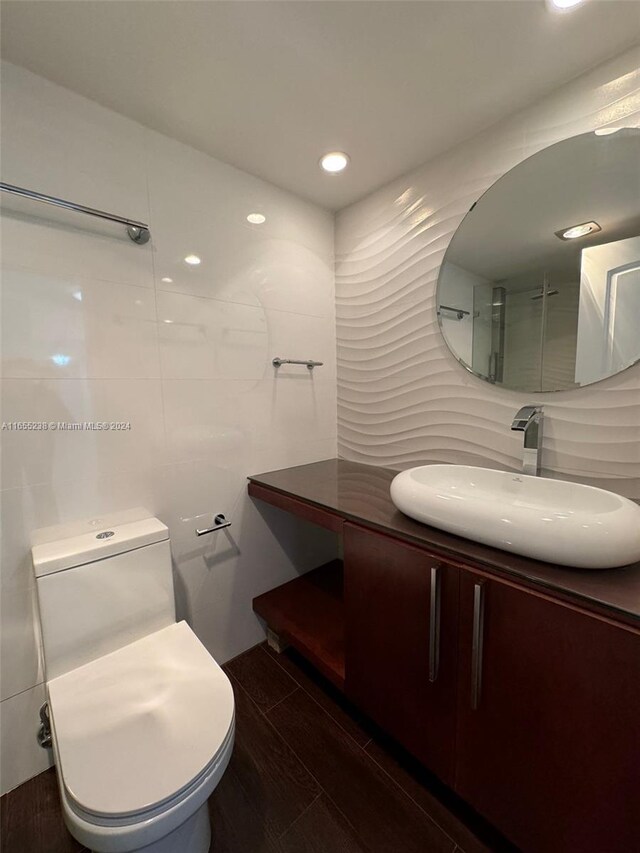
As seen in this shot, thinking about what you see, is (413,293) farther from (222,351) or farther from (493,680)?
(493,680)

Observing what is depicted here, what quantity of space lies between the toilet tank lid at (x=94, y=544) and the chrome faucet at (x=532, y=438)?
1321mm

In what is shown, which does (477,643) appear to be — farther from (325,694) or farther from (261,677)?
(261,677)

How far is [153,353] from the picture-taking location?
4.39 feet

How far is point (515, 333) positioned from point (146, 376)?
4.71ft

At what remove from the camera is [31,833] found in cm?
103

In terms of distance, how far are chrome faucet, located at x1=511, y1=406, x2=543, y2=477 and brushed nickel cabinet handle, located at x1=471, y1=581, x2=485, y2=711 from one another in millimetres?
585

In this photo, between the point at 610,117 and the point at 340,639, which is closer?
the point at 610,117

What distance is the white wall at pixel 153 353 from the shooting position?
3.57 feet

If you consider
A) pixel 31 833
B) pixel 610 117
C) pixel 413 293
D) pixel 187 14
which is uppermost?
pixel 187 14

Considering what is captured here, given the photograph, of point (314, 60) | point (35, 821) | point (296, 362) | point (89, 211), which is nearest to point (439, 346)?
point (296, 362)

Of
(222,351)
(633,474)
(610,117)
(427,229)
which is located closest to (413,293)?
(427,229)

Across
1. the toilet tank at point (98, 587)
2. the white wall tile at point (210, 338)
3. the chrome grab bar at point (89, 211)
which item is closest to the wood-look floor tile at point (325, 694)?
the toilet tank at point (98, 587)

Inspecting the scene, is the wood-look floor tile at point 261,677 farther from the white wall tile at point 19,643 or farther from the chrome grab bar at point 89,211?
the chrome grab bar at point 89,211

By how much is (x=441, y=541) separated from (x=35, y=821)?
1499 mm
